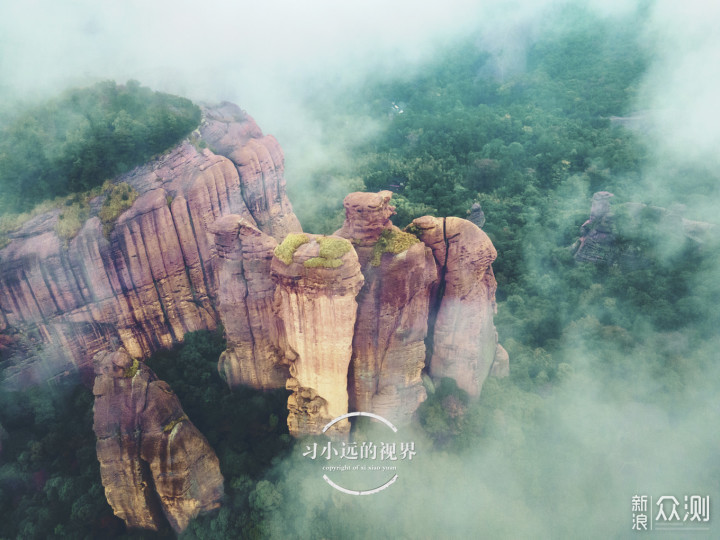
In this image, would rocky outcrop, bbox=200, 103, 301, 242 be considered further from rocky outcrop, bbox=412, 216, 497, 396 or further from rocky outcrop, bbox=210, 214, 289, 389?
rocky outcrop, bbox=412, 216, 497, 396

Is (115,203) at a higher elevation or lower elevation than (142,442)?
higher

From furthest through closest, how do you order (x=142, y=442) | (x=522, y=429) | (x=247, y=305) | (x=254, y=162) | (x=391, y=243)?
(x=254, y=162) → (x=247, y=305) → (x=522, y=429) → (x=391, y=243) → (x=142, y=442)

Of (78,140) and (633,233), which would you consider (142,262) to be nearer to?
(78,140)

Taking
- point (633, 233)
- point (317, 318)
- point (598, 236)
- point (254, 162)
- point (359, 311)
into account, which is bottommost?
point (598, 236)

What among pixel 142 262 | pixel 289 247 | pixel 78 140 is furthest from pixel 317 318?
pixel 78 140

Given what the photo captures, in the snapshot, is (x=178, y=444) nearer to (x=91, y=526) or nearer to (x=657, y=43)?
(x=91, y=526)

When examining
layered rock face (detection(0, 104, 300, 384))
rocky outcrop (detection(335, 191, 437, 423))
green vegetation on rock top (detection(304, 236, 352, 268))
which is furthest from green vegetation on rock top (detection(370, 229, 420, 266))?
layered rock face (detection(0, 104, 300, 384))

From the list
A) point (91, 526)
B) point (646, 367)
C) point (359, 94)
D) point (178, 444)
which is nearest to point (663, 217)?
point (646, 367)
